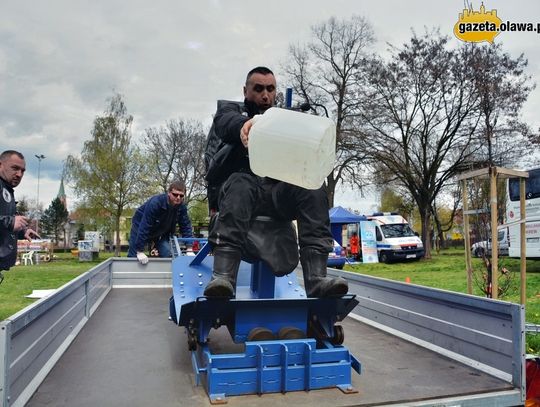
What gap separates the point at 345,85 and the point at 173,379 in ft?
73.6

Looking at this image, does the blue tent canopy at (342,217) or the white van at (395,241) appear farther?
the white van at (395,241)

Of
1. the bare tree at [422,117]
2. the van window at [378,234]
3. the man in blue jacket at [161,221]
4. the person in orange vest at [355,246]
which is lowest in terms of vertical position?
the person in orange vest at [355,246]

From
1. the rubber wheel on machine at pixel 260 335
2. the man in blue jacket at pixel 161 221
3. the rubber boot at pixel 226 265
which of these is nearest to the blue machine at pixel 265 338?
the rubber wheel on machine at pixel 260 335

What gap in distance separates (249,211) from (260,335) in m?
0.66

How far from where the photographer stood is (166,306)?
4539 mm

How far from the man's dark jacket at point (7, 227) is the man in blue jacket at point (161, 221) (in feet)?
6.41

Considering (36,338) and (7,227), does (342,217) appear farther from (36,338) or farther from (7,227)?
(36,338)

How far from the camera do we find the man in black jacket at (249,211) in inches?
96.5

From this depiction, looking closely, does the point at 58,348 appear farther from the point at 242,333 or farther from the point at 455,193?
the point at 455,193

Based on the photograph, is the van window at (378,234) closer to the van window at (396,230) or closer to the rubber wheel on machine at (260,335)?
the van window at (396,230)

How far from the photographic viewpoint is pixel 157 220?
19.4 feet

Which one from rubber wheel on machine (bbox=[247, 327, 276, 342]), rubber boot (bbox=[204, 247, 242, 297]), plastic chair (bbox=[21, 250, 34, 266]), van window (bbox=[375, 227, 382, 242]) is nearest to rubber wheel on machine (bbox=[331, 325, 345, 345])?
rubber wheel on machine (bbox=[247, 327, 276, 342])

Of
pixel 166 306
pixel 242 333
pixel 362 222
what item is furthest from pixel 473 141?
pixel 242 333

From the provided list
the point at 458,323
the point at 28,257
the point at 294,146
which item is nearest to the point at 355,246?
the point at 28,257
